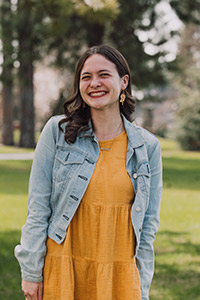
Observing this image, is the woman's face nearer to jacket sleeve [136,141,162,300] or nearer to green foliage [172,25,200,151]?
jacket sleeve [136,141,162,300]

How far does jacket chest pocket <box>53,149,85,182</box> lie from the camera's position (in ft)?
7.54

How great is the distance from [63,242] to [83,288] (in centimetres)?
26

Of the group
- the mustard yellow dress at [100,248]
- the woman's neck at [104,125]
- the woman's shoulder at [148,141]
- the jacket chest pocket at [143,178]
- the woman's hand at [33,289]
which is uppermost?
the woman's neck at [104,125]

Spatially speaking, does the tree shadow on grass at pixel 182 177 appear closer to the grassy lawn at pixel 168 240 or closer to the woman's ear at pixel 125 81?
the grassy lawn at pixel 168 240

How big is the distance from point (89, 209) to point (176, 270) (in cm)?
323

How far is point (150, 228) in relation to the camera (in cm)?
243

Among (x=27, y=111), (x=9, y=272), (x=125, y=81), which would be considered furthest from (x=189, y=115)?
(x=125, y=81)

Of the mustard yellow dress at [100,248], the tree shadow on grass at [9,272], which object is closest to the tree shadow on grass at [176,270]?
the tree shadow on grass at [9,272]

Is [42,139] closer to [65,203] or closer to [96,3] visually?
[65,203]

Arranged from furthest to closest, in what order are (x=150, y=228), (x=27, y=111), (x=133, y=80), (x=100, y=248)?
(x=27, y=111) < (x=133, y=80) < (x=150, y=228) < (x=100, y=248)

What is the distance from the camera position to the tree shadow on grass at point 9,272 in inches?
173

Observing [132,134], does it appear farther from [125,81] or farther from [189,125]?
[189,125]

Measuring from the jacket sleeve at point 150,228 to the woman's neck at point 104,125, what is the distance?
0.75 feet

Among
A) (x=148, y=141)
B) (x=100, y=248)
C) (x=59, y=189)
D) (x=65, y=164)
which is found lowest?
(x=100, y=248)
